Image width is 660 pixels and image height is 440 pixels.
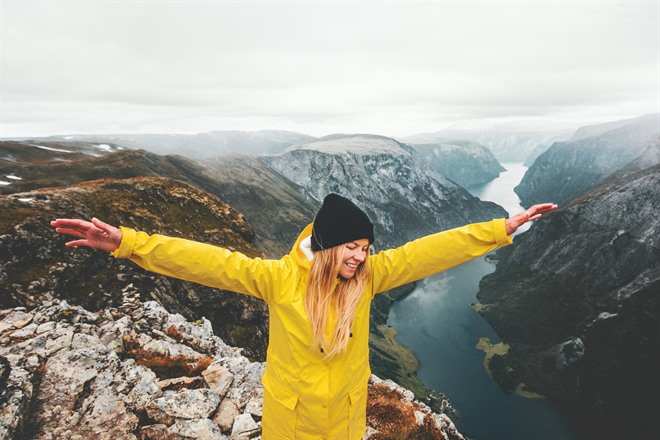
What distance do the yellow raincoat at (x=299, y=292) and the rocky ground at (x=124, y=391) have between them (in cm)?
661

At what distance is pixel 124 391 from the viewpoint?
11.4 meters

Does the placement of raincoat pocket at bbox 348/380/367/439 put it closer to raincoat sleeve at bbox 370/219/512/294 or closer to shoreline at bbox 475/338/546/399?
raincoat sleeve at bbox 370/219/512/294

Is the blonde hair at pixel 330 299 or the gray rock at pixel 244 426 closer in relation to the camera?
the blonde hair at pixel 330 299

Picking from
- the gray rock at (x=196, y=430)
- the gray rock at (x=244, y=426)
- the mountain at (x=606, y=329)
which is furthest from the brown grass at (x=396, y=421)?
the mountain at (x=606, y=329)

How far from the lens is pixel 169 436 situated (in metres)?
9.93

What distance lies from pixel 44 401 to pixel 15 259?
30.1 metres

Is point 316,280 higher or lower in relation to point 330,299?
higher

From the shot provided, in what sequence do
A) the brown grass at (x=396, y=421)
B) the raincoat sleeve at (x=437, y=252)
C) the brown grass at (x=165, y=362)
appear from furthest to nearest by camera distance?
the brown grass at (x=165, y=362)
the brown grass at (x=396, y=421)
the raincoat sleeve at (x=437, y=252)

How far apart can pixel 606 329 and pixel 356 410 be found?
646 ft

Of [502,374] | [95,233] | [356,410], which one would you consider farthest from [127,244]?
[502,374]

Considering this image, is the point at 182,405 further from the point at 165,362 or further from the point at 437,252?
the point at 437,252

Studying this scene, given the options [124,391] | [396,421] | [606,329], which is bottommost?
[606,329]

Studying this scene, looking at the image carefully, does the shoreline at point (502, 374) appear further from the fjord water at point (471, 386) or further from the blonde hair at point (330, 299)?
the blonde hair at point (330, 299)

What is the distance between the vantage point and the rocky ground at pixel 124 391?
32.0 feet
